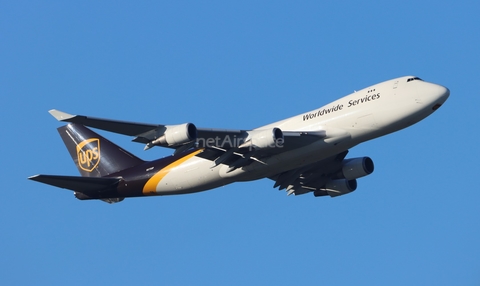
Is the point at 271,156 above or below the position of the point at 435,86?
below

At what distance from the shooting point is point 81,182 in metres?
46.3

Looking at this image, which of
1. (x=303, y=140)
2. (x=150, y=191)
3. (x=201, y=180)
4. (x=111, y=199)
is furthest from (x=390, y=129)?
(x=111, y=199)

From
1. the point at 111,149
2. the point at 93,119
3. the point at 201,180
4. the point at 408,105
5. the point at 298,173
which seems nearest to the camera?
the point at 93,119

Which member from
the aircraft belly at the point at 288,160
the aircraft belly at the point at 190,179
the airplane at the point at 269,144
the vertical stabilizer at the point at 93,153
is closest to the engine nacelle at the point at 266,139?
the airplane at the point at 269,144

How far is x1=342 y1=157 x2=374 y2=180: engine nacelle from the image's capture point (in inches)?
1839

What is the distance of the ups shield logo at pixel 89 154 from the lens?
167 ft

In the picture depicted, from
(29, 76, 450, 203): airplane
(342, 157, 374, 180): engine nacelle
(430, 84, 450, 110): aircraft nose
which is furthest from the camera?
(342, 157, 374, 180): engine nacelle

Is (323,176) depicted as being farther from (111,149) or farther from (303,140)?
(111,149)

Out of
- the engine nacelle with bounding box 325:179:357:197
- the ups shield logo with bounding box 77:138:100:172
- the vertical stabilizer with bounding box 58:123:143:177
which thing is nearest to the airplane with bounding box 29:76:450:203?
the engine nacelle with bounding box 325:179:357:197

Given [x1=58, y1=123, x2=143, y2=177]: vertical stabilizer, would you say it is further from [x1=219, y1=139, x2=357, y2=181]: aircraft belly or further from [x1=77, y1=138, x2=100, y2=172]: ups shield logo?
[x1=219, y1=139, x2=357, y2=181]: aircraft belly

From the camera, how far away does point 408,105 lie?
39.7 metres

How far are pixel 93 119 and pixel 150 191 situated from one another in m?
10.7

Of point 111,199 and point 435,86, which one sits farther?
point 111,199

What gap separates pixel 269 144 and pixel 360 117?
5270 mm
